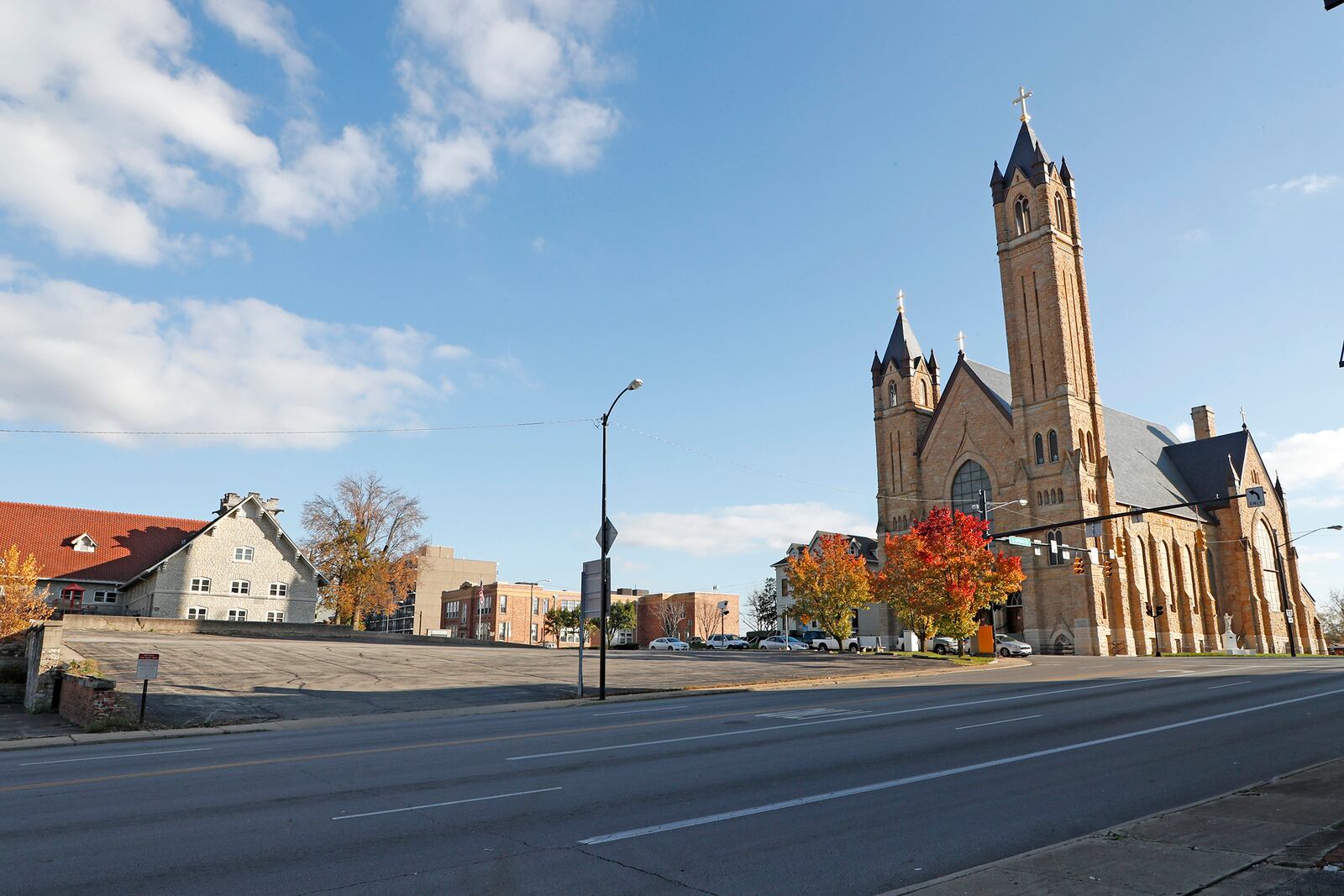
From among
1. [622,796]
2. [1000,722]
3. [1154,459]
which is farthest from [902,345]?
[622,796]

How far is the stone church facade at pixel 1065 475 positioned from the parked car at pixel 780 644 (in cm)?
1166

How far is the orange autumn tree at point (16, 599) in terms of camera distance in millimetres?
34625

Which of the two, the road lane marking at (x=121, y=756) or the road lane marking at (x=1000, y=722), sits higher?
the road lane marking at (x=1000, y=722)

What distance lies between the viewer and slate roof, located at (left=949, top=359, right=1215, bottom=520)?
66000mm

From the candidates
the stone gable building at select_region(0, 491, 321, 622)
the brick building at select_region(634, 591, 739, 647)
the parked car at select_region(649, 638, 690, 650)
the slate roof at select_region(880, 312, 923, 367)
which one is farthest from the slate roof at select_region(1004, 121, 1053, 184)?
the brick building at select_region(634, 591, 739, 647)

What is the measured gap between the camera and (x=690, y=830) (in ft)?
25.8

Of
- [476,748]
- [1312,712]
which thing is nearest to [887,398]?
[1312,712]

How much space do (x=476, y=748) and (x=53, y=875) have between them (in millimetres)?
7225

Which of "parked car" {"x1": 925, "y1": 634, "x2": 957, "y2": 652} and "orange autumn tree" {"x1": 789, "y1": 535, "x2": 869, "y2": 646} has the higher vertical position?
"orange autumn tree" {"x1": 789, "y1": 535, "x2": 869, "y2": 646}

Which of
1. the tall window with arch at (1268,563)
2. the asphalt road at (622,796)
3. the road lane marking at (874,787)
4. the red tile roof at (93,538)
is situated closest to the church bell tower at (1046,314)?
the tall window with arch at (1268,563)

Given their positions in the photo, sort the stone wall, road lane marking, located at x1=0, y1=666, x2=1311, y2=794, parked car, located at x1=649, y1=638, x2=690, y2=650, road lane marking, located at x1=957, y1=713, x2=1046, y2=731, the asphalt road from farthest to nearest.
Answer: parked car, located at x1=649, y1=638, x2=690, y2=650
the stone wall
road lane marking, located at x1=957, y1=713, x2=1046, y2=731
road lane marking, located at x1=0, y1=666, x2=1311, y2=794
the asphalt road

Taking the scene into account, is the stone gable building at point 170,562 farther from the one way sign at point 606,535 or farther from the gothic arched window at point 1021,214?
the gothic arched window at point 1021,214

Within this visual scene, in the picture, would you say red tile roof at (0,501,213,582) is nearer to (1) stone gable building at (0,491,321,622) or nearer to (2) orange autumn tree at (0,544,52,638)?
(1) stone gable building at (0,491,321,622)

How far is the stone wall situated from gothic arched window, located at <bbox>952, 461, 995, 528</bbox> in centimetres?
5601
